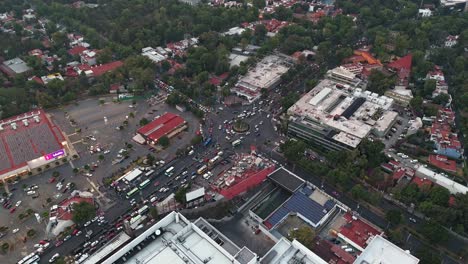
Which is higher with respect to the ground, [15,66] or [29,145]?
[29,145]

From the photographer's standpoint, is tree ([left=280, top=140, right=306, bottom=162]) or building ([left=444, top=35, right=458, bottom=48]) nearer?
tree ([left=280, top=140, right=306, bottom=162])

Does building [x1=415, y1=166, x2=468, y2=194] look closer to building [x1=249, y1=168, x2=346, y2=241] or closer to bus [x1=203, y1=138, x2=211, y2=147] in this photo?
building [x1=249, y1=168, x2=346, y2=241]

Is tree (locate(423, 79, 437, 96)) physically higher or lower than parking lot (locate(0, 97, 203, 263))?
higher

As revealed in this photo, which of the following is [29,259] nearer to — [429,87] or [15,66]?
[15,66]

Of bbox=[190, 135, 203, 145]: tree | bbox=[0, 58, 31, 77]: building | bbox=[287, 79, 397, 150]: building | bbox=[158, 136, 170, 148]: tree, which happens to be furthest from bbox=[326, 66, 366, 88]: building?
bbox=[0, 58, 31, 77]: building

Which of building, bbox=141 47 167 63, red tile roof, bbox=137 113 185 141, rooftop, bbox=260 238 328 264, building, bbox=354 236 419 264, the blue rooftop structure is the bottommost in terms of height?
the blue rooftop structure

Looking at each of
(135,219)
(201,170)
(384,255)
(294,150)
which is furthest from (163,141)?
(384,255)
